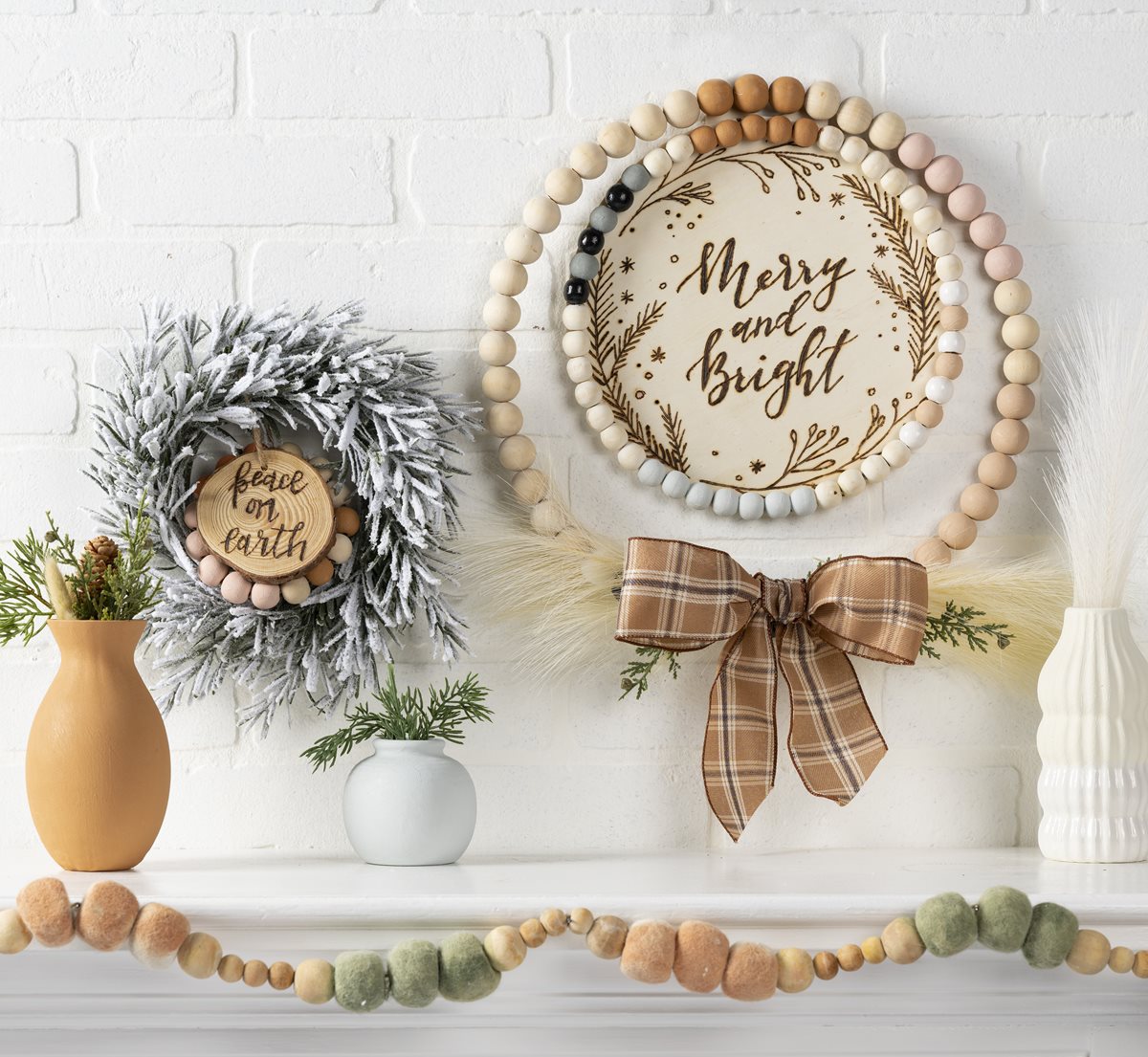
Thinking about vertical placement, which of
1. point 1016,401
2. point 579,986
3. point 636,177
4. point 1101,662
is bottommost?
point 579,986

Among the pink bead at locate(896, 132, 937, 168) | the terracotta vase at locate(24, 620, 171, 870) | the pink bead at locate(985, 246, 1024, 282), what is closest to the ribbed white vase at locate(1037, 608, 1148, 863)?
the pink bead at locate(985, 246, 1024, 282)

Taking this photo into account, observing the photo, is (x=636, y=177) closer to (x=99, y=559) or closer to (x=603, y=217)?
(x=603, y=217)

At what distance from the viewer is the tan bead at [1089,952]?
89 cm

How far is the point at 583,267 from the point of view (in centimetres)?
110

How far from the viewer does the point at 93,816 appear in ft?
3.10

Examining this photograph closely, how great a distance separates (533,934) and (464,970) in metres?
0.06

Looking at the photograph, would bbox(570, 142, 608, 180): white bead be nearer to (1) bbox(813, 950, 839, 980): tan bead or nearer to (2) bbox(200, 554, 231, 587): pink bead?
(2) bbox(200, 554, 231, 587): pink bead

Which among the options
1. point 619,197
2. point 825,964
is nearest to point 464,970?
point 825,964

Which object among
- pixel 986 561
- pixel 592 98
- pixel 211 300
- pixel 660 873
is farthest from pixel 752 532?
pixel 211 300

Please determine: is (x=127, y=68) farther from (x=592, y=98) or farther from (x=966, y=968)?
(x=966, y=968)

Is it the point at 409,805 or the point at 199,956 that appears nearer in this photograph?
the point at 199,956

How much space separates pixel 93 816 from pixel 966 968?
709 millimetres

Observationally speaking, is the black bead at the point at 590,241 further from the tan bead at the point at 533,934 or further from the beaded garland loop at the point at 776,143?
the tan bead at the point at 533,934

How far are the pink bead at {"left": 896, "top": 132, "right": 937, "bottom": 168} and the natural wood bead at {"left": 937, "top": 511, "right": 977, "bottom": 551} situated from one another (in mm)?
343
